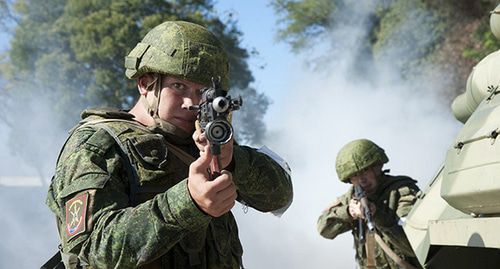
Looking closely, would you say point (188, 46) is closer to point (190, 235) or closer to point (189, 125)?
point (189, 125)

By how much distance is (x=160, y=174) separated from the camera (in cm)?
317

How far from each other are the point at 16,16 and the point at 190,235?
22.8 meters

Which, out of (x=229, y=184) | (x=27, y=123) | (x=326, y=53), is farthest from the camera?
(x=326, y=53)

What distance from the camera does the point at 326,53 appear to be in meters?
27.2

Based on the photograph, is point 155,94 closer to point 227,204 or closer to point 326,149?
point 227,204

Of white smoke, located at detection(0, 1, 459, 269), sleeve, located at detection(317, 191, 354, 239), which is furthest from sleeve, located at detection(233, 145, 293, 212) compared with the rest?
white smoke, located at detection(0, 1, 459, 269)

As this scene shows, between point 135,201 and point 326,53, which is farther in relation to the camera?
point 326,53

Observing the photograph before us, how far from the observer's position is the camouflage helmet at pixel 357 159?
757 centimetres

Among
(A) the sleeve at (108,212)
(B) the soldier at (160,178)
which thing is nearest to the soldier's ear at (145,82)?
(B) the soldier at (160,178)

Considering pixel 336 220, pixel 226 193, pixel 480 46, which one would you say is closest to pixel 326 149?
pixel 480 46

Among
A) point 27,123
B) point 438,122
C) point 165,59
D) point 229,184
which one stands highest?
point 165,59

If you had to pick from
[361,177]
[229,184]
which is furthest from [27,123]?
[229,184]

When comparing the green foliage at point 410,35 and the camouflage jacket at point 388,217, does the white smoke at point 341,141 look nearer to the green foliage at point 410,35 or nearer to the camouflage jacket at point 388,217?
the green foliage at point 410,35

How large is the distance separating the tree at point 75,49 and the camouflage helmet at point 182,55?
1887 cm
